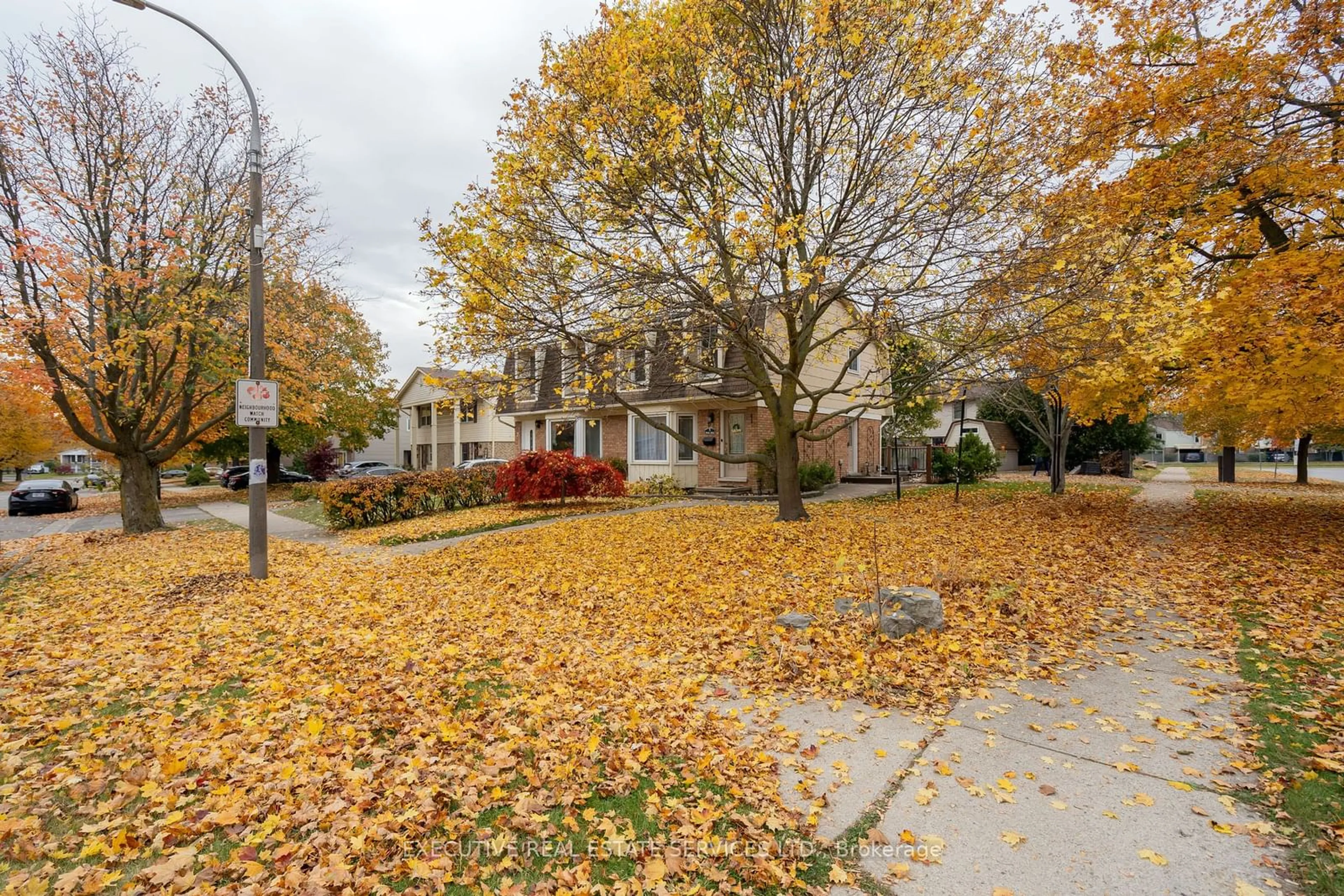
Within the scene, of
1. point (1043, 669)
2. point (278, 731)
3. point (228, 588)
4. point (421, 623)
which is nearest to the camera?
point (278, 731)

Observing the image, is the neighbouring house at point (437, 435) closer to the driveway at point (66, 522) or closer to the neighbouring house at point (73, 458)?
the driveway at point (66, 522)

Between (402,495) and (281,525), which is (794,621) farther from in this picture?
(281,525)

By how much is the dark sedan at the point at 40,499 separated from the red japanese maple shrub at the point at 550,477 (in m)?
18.7

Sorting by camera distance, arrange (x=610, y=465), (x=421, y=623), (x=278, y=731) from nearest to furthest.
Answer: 1. (x=278, y=731)
2. (x=421, y=623)
3. (x=610, y=465)

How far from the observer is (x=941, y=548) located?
9.28 m

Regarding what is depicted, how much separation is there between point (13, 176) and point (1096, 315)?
20158 millimetres

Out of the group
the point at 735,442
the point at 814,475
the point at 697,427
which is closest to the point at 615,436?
the point at 697,427

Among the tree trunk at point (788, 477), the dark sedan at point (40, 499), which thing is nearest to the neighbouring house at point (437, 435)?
the dark sedan at point (40, 499)

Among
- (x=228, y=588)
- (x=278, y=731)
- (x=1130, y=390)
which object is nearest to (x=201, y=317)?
(x=228, y=588)

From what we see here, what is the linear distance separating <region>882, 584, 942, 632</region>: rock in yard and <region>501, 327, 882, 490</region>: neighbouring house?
381 inches

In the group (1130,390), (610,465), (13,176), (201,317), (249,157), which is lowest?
(610,465)

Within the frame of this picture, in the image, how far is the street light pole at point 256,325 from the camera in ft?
27.5

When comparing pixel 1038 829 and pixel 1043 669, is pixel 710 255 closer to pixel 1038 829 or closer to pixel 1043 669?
pixel 1043 669

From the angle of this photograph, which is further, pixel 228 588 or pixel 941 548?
pixel 941 548
